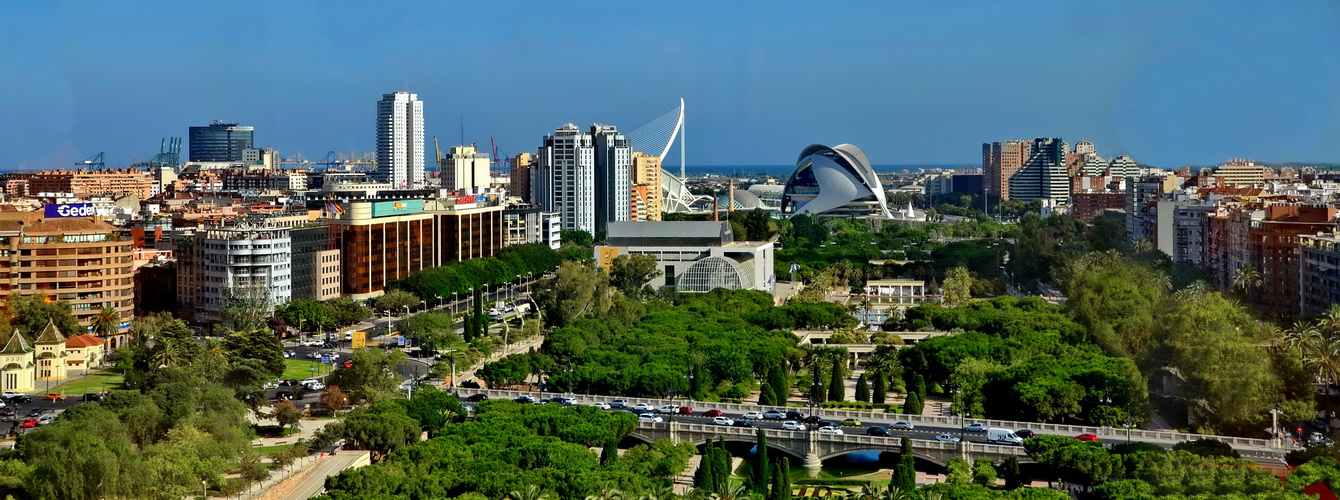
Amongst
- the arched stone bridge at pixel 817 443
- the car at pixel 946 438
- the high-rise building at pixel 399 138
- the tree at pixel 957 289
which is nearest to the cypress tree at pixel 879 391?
the arched stone bridge at pixel 817 443

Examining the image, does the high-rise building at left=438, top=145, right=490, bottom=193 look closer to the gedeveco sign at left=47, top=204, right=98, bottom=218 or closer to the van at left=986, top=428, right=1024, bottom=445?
the gedeveco sign at left=47, top=204, right=98, bottom=218

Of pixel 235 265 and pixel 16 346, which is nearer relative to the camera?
pixel 16 346

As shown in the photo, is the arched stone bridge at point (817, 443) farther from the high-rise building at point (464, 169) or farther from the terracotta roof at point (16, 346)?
the high-rise building at point (464, 169)

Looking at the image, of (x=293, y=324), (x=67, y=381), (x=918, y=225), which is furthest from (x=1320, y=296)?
(x=918, y=225)

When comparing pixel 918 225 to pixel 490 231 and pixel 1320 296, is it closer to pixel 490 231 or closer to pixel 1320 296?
pixel 490 231

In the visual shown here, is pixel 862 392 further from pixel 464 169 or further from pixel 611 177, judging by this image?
pixel 464 169

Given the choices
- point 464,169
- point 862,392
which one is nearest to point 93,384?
point 862,392
